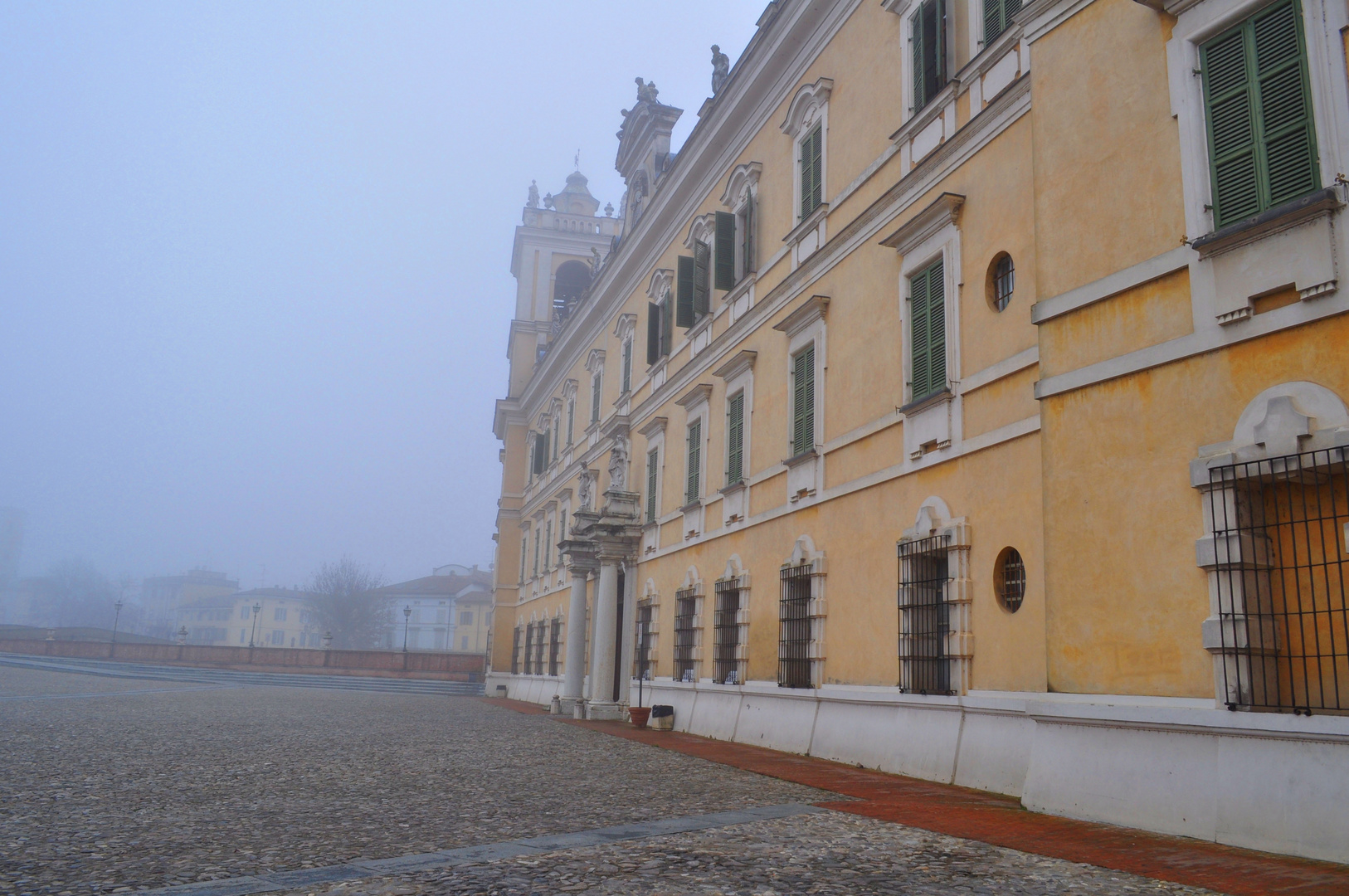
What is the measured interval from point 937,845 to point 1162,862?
133cm

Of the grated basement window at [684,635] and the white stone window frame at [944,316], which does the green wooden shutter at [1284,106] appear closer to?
the white stone window frame at [944,316]

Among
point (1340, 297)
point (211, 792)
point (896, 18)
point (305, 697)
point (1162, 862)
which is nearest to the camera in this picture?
point (1162, 862)

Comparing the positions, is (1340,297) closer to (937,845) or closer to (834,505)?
(937,845)

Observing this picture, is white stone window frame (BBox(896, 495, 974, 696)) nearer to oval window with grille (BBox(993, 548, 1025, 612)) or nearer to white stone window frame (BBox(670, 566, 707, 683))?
oval window with grille (BBox(993, 548, 1025, 612))

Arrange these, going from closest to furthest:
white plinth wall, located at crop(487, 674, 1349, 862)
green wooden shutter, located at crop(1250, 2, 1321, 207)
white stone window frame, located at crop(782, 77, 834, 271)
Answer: white plinth wall, located at crop(487, 674, 1349, 862)
green wooden shutter, located at crop(1250, 2, 1321, 207)
white stone window frame, located at crop(782, 77, 834, 271)

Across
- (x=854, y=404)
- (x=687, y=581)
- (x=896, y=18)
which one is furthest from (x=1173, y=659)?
(x=687, y=581)

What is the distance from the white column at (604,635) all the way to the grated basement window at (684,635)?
11.3 ft

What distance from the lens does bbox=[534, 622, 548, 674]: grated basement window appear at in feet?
108

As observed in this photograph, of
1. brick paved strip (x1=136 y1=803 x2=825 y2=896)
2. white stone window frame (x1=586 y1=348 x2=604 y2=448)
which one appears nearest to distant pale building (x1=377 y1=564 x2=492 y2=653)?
white stone window frame (x1=586 y1=348 x2=604 y2=448)

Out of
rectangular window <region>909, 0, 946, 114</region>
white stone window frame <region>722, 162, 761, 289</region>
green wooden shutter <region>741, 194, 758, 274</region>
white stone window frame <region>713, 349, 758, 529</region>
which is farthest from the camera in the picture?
white stone window frame <region>722, 162, 761, 289</region>

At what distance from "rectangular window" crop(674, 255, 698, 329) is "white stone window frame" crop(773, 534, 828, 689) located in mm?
7273

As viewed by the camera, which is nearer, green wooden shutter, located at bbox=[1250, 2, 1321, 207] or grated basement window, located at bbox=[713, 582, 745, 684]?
green wooden shutter, located at bbox=[1250, 2, 1321, 207]

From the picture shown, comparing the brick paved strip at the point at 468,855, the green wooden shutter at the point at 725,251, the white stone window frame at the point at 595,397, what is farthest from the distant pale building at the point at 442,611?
the brick paved strip at the point at 468,855

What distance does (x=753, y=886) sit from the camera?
205 inches
